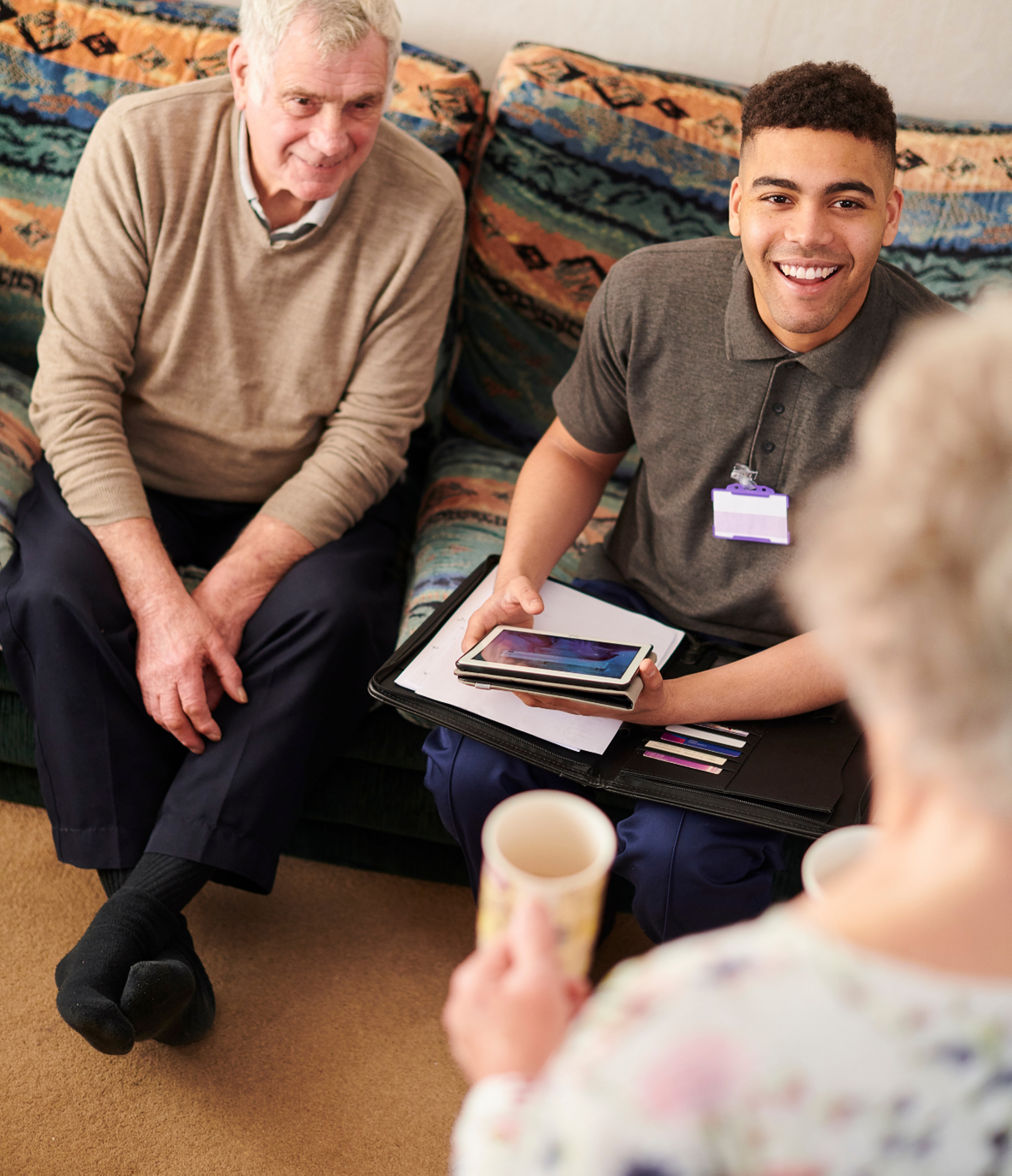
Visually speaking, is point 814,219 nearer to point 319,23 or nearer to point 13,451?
point 319,23

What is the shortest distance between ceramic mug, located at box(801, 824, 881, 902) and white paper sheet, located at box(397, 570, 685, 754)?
0.56m

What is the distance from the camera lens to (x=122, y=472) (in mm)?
1556

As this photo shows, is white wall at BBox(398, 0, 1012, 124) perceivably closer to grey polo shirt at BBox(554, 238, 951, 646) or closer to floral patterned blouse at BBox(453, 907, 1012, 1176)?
grey polo shirt at BBox(554, 238, 951, 646)

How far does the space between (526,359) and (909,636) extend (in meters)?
1.59

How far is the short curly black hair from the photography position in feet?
4.00

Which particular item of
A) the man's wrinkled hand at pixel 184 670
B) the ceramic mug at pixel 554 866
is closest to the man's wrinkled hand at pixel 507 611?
the man's wrinkled hand at pixel 184 670

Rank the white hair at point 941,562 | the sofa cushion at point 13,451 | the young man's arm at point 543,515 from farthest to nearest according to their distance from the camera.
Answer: the sofa cushion at point 13,451
the young man's arm at point 543,515
the white hair at point 941,562

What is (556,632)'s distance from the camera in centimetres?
133

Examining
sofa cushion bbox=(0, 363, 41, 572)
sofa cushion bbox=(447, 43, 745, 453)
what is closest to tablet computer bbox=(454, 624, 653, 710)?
sofa cushion bbox=(0, 363, 41, 572)

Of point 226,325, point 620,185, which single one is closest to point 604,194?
point 620,185

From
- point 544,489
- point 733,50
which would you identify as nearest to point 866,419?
point 544,489

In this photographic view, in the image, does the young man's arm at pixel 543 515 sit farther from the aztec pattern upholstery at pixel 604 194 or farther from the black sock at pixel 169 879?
the black sock at pixel 169 879

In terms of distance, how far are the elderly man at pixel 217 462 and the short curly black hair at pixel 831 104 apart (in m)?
0.60

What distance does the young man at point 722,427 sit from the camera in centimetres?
124
